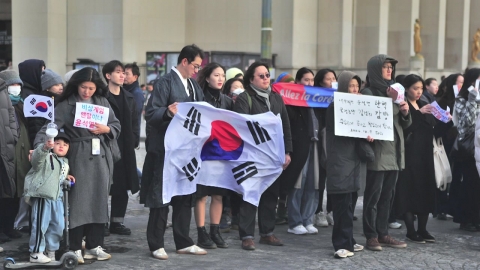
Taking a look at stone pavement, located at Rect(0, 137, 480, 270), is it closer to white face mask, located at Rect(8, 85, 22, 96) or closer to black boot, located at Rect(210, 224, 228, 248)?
black boot, located at Rect(210, 224, 228, 248)

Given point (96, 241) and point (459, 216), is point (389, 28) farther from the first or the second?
point (96, 241)

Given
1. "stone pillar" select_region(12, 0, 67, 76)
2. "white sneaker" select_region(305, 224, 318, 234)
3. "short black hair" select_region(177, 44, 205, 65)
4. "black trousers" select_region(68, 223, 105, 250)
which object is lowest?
"white sneaker" select_region(305, 224, 318, 234)

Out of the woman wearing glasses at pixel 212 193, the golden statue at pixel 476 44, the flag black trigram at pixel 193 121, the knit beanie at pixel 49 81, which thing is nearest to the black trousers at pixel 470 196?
the woman wearing glasses at pixel 212 193

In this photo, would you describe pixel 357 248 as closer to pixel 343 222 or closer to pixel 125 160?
pixel 343 222

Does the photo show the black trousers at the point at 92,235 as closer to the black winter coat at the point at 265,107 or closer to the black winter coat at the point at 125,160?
the black winter coat at the point at 125,160

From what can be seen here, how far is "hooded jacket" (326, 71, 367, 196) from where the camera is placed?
8.84m

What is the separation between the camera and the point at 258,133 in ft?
30.5

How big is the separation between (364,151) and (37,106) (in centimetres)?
339

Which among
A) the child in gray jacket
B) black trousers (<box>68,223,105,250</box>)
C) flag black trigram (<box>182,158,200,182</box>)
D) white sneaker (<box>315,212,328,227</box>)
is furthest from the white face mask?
white sneaker (<box>315,212,328,227</box>)

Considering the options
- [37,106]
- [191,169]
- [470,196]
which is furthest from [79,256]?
[470,196]

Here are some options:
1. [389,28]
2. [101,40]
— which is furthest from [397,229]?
[389,28]

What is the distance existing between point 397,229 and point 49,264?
4.80 metres

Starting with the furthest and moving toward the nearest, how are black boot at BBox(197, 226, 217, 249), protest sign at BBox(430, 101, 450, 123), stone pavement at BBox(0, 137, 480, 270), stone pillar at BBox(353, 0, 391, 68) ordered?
stone pillar at BBox(353, 0, 391, 68)
protest sign at BBox(430, 101, 450, 123)
black boot at BBox(197, 226, 217, 249)
stone pavement at BBox(0, 137, 480, 270)

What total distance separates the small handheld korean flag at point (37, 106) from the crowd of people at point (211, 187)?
20cm
